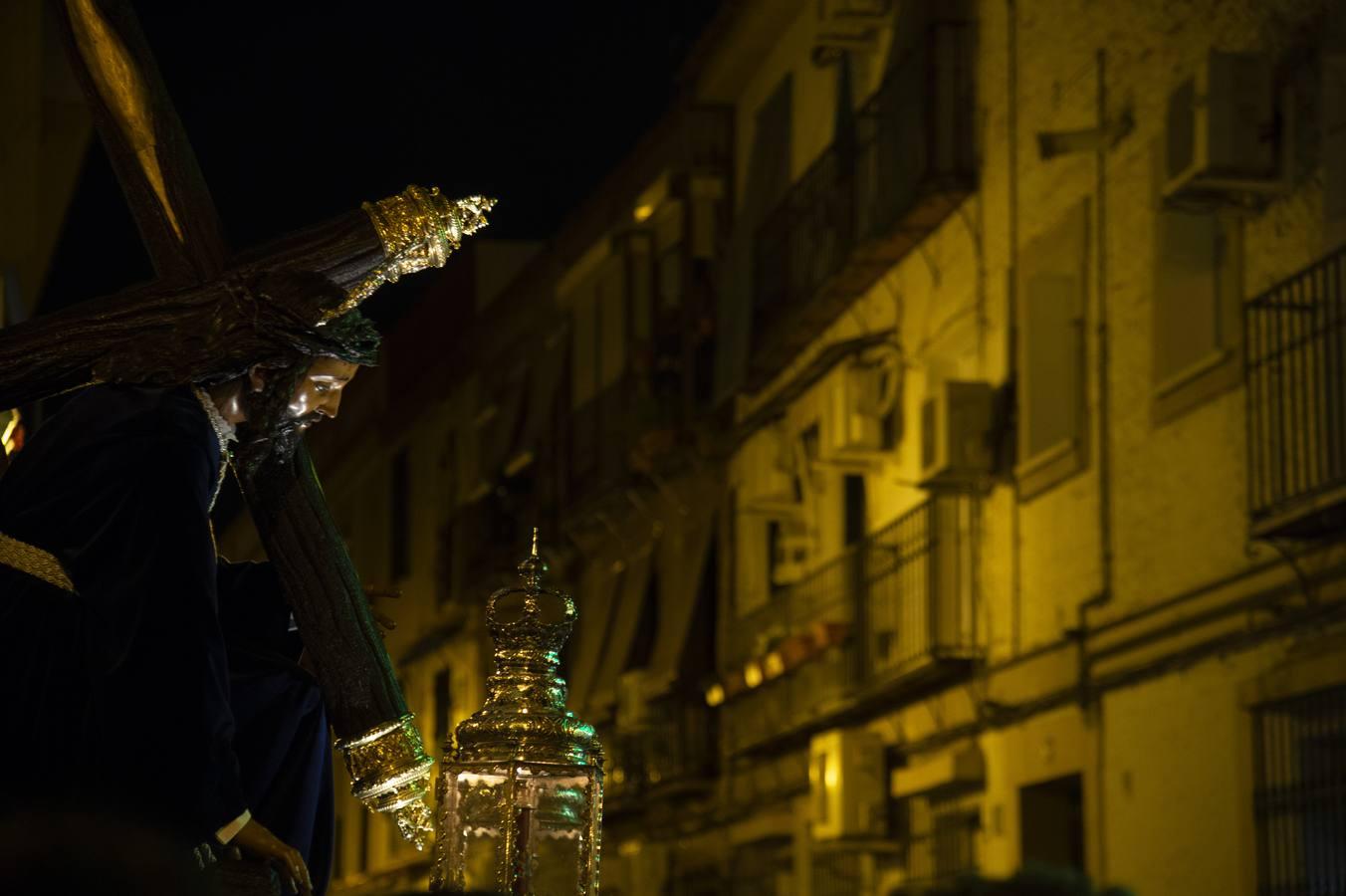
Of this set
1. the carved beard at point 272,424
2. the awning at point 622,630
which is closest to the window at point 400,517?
the awning at point 622,630

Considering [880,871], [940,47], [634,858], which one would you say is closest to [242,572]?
[940,47]

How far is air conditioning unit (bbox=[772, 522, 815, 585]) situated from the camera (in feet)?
67.4

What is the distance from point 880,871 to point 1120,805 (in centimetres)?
455

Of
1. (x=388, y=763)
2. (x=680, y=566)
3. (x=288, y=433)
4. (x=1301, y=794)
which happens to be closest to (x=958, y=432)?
(x=1301, y=794)

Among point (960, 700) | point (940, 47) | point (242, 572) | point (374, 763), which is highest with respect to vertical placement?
point (940, 47)

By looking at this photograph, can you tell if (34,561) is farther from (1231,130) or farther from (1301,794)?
(1301,794)

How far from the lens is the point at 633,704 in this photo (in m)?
23.8

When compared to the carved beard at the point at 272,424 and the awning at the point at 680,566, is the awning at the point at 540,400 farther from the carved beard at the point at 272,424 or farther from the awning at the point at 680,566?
the carved beard at the point at 272,424

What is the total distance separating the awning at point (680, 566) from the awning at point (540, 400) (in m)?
3.43

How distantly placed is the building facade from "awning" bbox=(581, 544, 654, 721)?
2.5 inches

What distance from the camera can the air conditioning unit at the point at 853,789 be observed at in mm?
17750

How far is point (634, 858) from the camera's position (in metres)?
24.9

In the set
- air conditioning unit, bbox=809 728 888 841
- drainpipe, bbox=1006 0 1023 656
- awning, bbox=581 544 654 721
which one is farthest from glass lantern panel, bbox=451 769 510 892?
awning, bbox=581 544 654 721

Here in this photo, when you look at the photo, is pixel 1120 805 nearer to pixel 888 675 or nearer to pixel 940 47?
pixel 888 675
